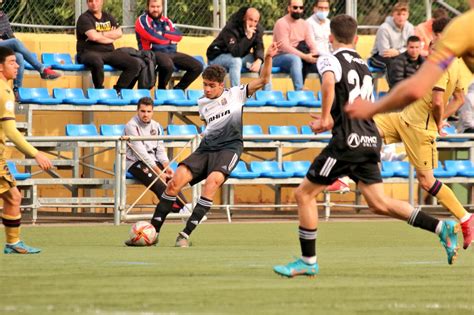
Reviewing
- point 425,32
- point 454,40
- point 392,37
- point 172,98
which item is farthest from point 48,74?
point 454,40

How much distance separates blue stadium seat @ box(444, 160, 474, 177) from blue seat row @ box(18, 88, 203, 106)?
4.69 m

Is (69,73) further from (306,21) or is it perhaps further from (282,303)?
(282,303)

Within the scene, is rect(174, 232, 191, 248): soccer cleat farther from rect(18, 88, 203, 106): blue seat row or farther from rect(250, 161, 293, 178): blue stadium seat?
rect(18, 88, 203, 106): blue seat row

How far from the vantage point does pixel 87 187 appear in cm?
1930

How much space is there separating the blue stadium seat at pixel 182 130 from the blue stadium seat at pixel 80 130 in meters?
1.29

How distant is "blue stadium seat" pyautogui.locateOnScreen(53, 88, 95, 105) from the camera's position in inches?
754

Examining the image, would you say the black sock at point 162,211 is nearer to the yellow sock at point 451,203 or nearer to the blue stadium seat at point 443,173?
the yellow sock at point 451,203

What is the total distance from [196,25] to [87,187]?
4614 millimetres

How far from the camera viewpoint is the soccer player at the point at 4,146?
34.9ft

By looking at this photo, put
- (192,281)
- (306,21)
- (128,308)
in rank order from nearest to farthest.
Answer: (128,308) → (192,281) → (306,21)

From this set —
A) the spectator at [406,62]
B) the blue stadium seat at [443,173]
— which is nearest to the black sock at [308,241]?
the blue stadium seat at [443,173]

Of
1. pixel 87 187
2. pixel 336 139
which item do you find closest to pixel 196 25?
pixel 87 187

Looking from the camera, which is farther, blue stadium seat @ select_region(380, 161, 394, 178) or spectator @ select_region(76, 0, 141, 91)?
blue stadium seat @ select_region(380, 161, 394, 178)

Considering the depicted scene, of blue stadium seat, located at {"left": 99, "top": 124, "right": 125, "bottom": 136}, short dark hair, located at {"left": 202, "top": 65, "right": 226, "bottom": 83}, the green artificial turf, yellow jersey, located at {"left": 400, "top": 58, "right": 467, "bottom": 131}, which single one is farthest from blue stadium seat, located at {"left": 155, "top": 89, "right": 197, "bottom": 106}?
yellow jersey, located at {"left": 400, "top": 58, "right": 467, "bottom": 131}
